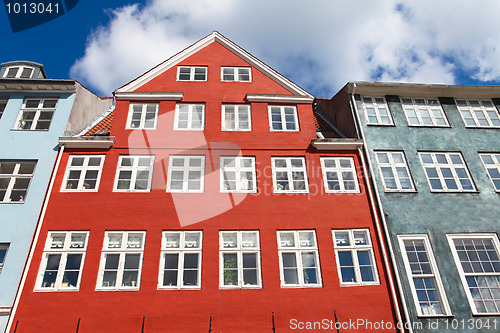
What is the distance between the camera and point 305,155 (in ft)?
55.2

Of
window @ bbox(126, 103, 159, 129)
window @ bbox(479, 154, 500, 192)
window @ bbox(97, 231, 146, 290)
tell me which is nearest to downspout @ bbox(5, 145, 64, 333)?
window @ bbox(97, 231, 146, 290)

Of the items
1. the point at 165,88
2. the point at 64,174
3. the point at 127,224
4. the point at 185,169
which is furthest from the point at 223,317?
the point at 165,88

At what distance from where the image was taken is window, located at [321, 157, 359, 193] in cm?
1602

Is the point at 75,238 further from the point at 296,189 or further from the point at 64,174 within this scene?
the point at 296,189

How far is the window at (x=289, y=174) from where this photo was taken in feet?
52.0

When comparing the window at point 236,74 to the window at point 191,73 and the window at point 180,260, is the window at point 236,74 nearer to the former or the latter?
the window at point 191,73

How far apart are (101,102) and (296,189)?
12.5m

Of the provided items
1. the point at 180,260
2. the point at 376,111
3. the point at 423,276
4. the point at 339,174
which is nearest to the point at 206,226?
the point at 180,260

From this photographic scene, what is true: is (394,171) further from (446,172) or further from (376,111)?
(376,111)

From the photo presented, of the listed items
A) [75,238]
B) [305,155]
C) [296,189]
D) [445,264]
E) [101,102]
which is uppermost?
[101,102]

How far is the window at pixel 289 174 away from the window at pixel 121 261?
19.9ft

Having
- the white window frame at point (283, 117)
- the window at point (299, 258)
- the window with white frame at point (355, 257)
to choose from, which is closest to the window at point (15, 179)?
the window at point (299, 258)

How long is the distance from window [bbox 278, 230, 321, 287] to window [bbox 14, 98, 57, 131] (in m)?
12.0

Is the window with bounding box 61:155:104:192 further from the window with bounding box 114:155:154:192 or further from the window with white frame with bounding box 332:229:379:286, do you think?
the window with white frame with bounding box 332:229:379:286
